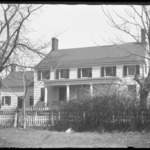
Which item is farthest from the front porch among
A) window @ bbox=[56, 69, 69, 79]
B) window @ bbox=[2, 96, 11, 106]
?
window @ bbox=[2, 96, 11, 106]

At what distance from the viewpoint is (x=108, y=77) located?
31.0 meters

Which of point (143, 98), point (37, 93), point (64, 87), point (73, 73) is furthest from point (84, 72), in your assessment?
point (143, 98)

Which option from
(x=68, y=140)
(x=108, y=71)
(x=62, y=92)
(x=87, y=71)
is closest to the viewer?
(x=68, y=140)

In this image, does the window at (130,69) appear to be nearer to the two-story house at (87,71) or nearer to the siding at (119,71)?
the two-story house at (87,71)

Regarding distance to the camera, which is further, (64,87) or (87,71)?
(64,87)

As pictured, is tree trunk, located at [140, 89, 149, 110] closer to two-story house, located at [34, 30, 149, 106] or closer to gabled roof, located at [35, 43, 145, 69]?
two-story house, located at [34, 30, 149, 106]

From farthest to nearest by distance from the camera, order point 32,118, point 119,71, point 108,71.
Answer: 1. point 108,71
2. point 119,71
3. point 32,118

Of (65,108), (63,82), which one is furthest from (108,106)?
(63,82)

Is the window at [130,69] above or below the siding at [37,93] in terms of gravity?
above

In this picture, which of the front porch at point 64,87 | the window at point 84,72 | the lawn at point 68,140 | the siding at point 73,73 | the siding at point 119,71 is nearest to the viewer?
the lawn at point 68,140

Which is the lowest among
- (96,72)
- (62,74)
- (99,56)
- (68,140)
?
(68,140)

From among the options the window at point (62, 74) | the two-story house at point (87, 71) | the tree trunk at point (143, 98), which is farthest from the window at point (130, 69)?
the tree trunk at point (143, 98)

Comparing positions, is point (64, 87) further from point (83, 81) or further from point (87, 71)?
point (83, 81)

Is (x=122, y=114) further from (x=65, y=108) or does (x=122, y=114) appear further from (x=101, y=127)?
(x=65, y=108)
